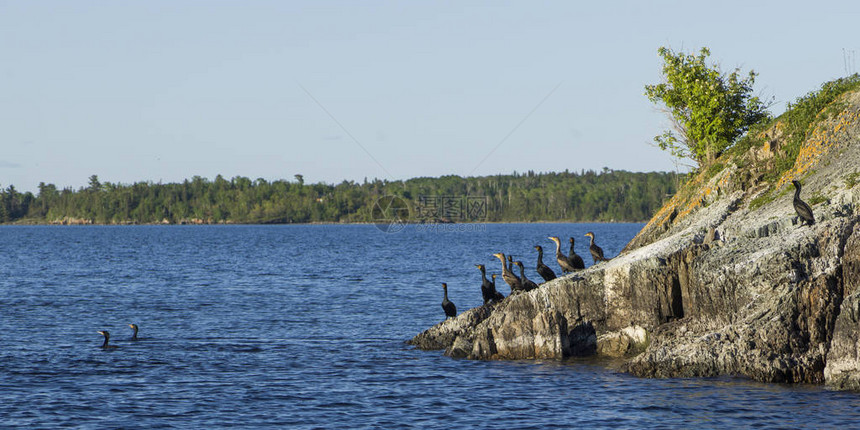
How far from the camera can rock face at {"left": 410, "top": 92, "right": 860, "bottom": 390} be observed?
21.3 m

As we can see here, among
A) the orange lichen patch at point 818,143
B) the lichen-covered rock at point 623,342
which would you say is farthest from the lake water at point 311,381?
the orange lichen patch at point 818,143

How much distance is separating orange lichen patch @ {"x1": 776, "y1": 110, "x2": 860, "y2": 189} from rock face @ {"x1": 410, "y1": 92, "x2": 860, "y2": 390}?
0.05 metres

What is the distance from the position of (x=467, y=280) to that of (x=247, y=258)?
44.5 meters

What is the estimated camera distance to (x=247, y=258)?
96.6 meters

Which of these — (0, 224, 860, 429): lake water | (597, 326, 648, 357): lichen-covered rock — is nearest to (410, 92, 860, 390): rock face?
(597, 326, 648, 357): lichen-covered rock

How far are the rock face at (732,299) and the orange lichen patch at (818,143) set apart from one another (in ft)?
0.16

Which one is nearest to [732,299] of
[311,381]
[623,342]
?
[623,342]

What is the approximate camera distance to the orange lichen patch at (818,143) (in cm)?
3055

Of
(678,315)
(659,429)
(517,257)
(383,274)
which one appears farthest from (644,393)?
(517,257)

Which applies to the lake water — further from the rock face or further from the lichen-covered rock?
the lichen-covered rock

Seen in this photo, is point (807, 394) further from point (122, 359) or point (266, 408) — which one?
point (122, 359)

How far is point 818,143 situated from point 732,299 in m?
11.1

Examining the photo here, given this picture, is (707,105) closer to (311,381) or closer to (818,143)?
(818,143)

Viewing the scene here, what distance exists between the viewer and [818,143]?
31.0 metres
